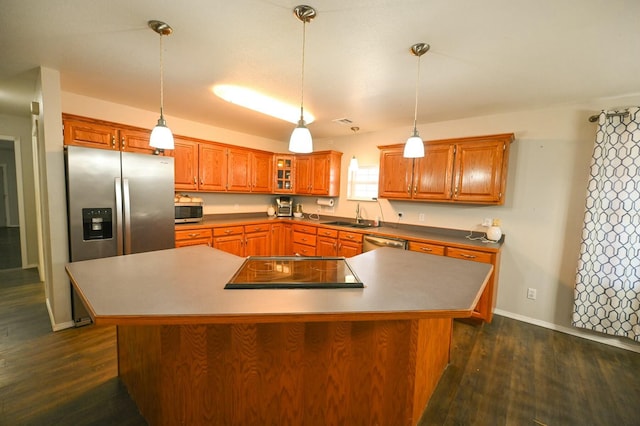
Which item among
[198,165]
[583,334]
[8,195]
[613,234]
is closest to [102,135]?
[198,165]

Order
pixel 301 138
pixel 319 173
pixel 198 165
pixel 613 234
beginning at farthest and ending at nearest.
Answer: pixel 319 173
pixel 198 165
pixel 613 234
pixel 301 138

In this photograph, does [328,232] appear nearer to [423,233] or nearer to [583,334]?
[423,233]

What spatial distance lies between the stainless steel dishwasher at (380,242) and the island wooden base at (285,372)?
1.96 m

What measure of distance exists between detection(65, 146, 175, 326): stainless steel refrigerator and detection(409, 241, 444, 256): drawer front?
117 inches

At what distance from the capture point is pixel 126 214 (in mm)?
2672

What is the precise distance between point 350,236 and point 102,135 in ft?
10.8

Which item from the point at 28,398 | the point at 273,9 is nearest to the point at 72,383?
the point at 28,398

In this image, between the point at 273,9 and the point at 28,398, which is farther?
the point at 28,398

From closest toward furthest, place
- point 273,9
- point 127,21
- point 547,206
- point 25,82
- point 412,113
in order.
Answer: point 273,9 → point 127,21 → point 25,82 → point 547,206 → point 412,113

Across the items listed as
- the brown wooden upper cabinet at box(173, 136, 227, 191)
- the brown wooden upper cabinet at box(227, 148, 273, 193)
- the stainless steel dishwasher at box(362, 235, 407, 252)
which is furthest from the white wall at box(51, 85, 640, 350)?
the brown wooden upper cabinet at box(227, 148, 273, 193)

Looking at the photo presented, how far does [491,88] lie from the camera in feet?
7.98

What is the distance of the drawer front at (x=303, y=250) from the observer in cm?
429

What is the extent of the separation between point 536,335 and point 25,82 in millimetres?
5989

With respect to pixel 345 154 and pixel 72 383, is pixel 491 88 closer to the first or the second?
pixel 345 154
